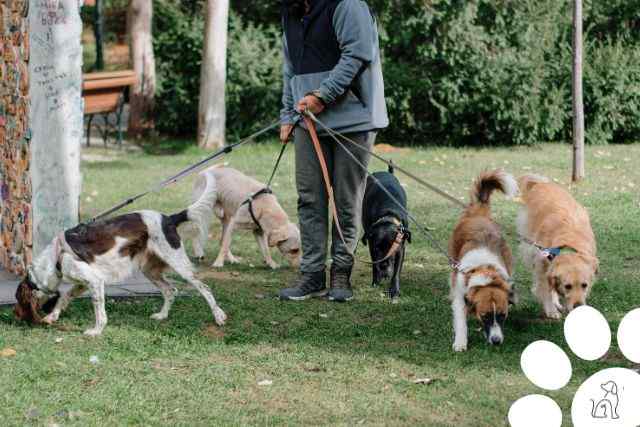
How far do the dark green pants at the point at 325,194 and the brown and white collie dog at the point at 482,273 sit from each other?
765mm

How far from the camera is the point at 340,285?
678 centimetres

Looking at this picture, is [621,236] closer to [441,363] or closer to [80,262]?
[441,363]

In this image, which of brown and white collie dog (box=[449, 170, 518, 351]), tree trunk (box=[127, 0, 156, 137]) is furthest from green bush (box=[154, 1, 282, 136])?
brown and white collie dog (box=[449, 170, 518, 351])

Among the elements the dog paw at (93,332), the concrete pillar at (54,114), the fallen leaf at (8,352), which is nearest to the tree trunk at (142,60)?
the concrete pillar at (54,114)

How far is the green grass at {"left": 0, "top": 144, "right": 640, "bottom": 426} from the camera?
459 centimetres

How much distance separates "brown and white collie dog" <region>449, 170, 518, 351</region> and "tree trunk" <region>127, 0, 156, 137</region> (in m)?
9.79

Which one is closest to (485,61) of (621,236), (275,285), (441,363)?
(621,236)

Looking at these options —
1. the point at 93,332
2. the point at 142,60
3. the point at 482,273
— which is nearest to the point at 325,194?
the point at 482,273

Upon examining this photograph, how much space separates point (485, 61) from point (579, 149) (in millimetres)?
3465

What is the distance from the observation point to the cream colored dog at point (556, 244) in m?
5.73

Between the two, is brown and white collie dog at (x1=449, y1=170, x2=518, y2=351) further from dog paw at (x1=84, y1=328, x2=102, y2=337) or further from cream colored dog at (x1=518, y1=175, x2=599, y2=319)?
dog paw at (x1=84, y1=328, x2=102, y2=337)

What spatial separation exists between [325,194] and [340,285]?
682mm

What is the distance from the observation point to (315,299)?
6.78m

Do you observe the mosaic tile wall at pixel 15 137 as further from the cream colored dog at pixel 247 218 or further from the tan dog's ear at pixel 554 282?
the tan dog's ear at pixel 554 282
